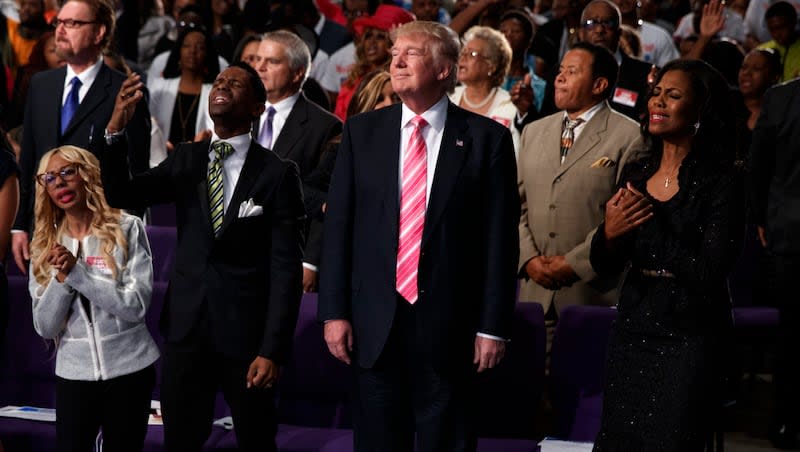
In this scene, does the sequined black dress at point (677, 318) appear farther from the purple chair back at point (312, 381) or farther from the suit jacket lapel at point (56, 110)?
the suit jacket lapel at point (56, 110)

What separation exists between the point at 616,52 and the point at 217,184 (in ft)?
10.4

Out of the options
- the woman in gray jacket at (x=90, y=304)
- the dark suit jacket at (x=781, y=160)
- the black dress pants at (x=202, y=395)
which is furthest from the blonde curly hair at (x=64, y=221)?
the dark suit jacket at (x=781, y=160)

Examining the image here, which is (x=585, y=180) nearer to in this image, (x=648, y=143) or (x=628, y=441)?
(x=648, y=143)

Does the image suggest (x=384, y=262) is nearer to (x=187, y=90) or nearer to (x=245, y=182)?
(x=245, y=182)

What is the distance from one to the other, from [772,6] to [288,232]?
21.5 ft

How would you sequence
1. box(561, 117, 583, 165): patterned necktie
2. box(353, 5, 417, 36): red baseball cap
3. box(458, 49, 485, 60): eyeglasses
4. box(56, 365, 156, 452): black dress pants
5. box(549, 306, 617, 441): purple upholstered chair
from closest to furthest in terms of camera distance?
1. box(56, 365, 156, 452): black dress pants
2. box(549, 306, 617, 441): purple upholstered chair
3. box(561, 117, 583, 165): patterned necktie
4. box(458, 49, 485, 60): eyeglasses
5. box(353, 5, 417, 36): red baseball cap

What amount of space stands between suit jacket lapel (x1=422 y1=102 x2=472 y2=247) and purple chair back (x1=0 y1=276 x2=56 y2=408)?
7.68ft

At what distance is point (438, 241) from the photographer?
3855 millimetres

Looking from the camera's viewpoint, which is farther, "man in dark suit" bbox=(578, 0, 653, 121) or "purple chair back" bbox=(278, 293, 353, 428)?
"man in dark suit" bbox=(578, 0, 653, 121)

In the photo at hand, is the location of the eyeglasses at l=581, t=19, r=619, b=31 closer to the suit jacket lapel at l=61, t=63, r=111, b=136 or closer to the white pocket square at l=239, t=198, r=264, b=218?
the suit jacket lapel at l=61, t=63, r=111, b=136

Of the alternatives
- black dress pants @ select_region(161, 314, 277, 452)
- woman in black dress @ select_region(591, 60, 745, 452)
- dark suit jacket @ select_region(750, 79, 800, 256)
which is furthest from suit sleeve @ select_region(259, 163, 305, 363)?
dark suit jacket @ select_region(750, 79, 800, 256)

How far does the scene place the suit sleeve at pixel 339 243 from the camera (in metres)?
3.87

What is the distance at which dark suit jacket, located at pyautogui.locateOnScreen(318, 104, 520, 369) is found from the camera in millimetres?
3852

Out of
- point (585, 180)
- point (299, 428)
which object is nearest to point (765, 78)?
point (585, 180)
